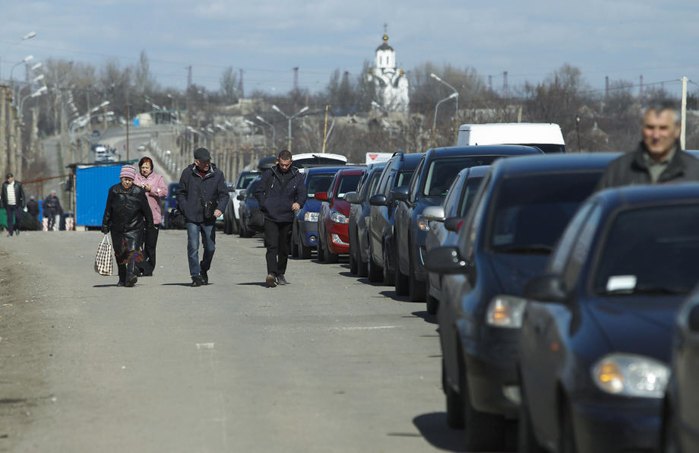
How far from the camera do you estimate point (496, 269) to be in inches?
355

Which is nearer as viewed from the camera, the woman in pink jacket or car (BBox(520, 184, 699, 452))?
car (BBox(520, 184, 699, 452))

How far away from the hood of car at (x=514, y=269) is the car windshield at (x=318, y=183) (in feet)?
81.1

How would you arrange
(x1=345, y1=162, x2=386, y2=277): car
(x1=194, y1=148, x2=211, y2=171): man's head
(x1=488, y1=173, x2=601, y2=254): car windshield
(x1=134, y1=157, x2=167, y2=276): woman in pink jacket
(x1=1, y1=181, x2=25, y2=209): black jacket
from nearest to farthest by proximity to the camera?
1. (x1=488, y1=173, x2=601, y2=254): car windshield
2. (x1=194, y1=148, x2=211, y2=171): man's head
3. (x1=345, y1=162, x2=386, y2=277): car
4. (x1=134, y1=157, x2=167, y2=276): woman in pink jacket
5. (x1=1, y1=181, x2=25, y2=209): black jacket

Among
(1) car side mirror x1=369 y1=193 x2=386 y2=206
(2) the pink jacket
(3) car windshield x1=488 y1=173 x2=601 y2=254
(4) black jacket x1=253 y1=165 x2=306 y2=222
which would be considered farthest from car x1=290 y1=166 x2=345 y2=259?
(3) car windshield x1=488 y1=173 x2=601 y2=254

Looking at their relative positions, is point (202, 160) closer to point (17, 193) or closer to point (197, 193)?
point (197, 193)

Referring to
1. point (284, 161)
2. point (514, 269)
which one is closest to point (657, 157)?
point (514, 269)

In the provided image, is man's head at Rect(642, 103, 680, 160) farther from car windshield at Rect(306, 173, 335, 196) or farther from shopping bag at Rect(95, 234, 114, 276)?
car windshield at Rect(306, 173, 335, 196)

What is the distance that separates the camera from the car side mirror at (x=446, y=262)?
30.5 feet

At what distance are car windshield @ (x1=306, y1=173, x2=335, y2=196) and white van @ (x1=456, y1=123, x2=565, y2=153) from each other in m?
5.20

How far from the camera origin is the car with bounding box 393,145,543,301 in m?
18.4

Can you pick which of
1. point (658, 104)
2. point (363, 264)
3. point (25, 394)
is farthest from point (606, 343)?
point (363, 264)

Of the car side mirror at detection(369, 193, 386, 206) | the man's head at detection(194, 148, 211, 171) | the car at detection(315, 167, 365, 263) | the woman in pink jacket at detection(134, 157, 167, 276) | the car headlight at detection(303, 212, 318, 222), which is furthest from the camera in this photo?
the car headlight at detection(303, 212, 318, 222)

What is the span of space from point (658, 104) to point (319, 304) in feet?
31.4

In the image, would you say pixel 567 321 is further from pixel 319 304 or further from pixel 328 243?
pixel 328 243
